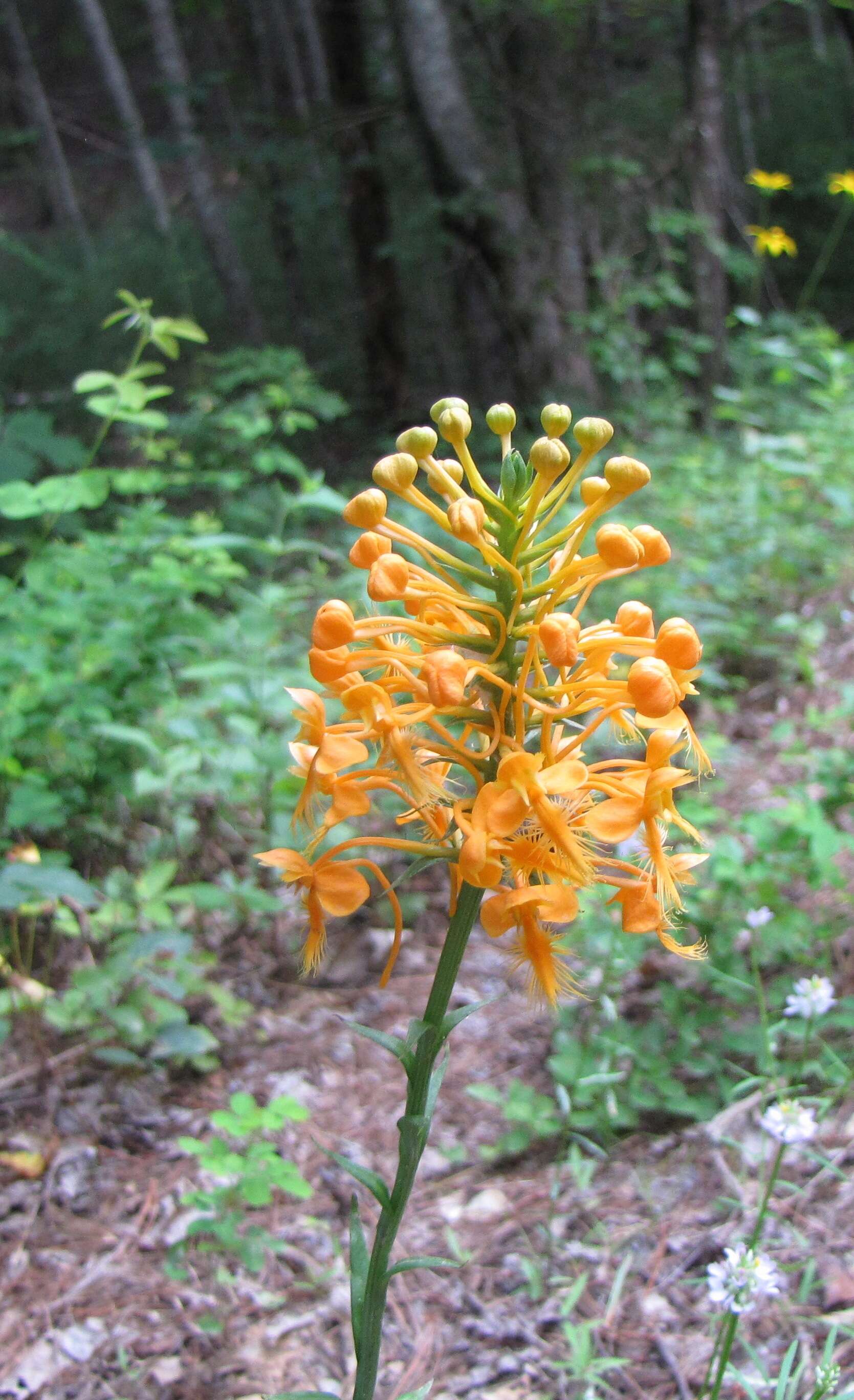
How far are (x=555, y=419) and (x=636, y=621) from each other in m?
0.29

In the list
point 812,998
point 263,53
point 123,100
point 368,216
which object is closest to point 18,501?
point 812,998

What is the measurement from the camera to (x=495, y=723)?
3.87 ft

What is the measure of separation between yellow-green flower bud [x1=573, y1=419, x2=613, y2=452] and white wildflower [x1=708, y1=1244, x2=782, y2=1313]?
1.15 meters

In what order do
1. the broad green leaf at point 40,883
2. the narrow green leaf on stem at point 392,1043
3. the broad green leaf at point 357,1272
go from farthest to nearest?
1. the broad green leaf at point 40,883
2. the broad green leaf at point 357,1272
3. the narrow green leaf on stem at point 392,1043

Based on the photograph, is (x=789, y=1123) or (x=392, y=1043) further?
(x=789, y=1123)

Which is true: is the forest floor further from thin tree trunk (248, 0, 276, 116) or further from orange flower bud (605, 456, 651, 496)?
thin tree trunk (248, 0, 276, 116)

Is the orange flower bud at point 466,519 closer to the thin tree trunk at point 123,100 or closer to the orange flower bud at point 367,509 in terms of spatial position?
the orange flower bud at point 367,509

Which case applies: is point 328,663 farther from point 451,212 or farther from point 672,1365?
point 451,212

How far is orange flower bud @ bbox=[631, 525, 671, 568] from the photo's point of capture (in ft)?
4.10

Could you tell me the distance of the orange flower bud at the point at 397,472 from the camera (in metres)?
1.24

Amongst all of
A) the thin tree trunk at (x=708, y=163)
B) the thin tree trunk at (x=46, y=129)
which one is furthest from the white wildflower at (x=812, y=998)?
the thin tree trunk at (x=46, y=129)

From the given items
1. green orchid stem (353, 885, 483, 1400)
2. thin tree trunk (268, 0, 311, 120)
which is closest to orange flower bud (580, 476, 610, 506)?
green orchid stem (353, 885, 483, 1400)

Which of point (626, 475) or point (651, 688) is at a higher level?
point (626, 475)

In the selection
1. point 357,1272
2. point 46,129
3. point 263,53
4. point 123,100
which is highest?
point 46,129
